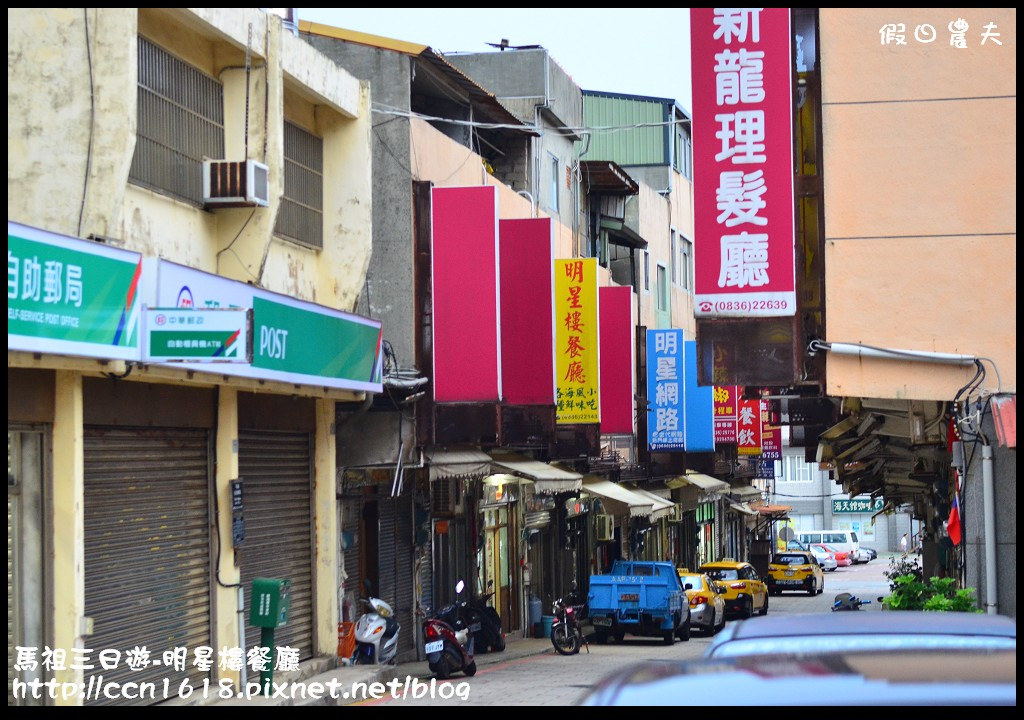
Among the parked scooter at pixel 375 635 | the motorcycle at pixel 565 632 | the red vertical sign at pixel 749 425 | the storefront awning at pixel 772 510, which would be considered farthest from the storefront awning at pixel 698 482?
the parked scooter at pixel 375 635

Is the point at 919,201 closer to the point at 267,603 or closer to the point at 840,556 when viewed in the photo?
the point at 267,603

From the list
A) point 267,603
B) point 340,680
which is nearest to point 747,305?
point 267,603

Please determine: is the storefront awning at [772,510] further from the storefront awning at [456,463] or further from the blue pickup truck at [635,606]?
the storefront awning at [456,463]

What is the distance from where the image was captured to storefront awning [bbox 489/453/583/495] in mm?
21953

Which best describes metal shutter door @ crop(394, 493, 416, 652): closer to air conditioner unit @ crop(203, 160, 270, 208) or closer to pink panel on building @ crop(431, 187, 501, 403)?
pink panel on building @ crop(431, 187, 501, 403)

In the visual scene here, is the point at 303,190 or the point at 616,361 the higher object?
the point at 303,190

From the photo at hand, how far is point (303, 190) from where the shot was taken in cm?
1770

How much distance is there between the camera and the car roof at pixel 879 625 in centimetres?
474

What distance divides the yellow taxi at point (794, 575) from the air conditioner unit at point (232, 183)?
37.3 metres

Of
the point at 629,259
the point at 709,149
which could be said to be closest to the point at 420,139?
the point at 709,149

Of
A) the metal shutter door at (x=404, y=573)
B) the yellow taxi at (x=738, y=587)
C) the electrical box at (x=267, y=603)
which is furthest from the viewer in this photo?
the yellow taxi at (x=738, y=587)

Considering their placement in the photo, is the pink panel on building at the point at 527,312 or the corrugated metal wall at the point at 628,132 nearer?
the pink panel on building at the point at 527,312

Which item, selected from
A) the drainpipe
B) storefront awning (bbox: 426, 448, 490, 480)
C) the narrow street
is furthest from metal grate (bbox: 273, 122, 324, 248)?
the drainpipe

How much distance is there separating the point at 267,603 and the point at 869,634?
11.1m
